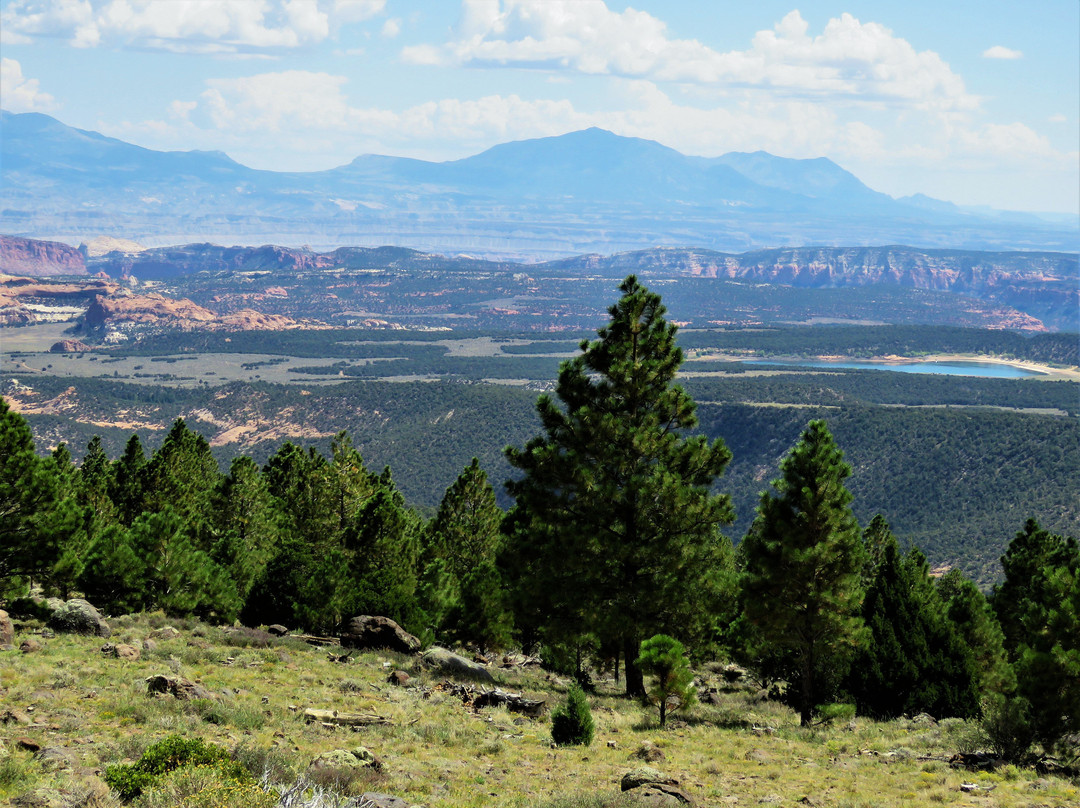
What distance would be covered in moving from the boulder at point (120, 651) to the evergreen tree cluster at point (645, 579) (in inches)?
296

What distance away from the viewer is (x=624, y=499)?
30.1 m

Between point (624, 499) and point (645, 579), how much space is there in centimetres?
233

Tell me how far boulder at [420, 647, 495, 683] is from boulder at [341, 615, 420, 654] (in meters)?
3.13

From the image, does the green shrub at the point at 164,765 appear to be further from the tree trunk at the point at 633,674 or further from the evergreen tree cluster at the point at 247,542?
the evergreen tree cluster at the point at 247,542

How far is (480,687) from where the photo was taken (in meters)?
27.0

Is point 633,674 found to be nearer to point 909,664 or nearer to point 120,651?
point 909,664

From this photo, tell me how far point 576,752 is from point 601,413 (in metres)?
11.6

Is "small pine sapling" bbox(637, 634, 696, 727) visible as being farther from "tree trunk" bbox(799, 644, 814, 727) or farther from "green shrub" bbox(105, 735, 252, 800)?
"green shrub" bbox(105, 735, 252, 800)

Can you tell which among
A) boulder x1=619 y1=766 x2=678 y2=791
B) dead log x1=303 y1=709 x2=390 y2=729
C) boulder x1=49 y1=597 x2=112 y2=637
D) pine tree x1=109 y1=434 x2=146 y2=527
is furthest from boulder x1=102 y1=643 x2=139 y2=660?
pine tree x1=109 y1=434 x2=146 y2=527

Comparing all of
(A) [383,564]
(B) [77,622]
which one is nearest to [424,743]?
(B) [77,622]

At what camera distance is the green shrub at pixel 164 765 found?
1422 centimetres

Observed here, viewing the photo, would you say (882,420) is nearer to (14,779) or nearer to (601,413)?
(601,413)

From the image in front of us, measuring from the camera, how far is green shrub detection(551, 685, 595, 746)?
2170 centimetres

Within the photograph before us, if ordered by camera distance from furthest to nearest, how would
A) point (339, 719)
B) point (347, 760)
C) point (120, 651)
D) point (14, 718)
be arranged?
point (120, 651) < point (339, 719) < point (14, 718) < point (347, 760)
